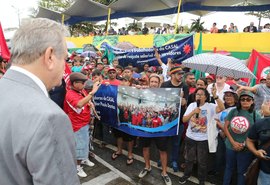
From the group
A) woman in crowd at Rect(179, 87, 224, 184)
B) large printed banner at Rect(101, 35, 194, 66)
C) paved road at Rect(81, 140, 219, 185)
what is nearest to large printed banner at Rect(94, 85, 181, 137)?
woman in crowd at Rect(179, 87, 224, 184)

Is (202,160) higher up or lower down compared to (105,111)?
lower down

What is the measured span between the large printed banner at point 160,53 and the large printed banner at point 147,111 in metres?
3.03

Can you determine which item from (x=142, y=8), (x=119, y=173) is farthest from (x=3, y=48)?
(x=142, y=8)

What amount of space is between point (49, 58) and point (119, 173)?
3518mm

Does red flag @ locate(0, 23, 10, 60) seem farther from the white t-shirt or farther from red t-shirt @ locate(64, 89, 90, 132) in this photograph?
the white t-shirt

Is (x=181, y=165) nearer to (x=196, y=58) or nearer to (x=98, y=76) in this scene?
(x=196, y=58)

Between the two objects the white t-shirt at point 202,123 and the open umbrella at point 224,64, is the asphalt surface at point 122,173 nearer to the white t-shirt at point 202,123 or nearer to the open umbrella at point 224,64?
the white t-shirt at point 202,123

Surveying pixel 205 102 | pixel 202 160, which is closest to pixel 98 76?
pixel 205 102

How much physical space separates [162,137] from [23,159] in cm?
337

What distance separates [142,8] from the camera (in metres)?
16.0

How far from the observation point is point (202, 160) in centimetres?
382


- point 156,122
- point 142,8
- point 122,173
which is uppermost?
point 142,8

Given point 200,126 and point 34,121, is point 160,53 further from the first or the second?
point 34,121

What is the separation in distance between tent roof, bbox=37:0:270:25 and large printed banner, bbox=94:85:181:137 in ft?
33.0
